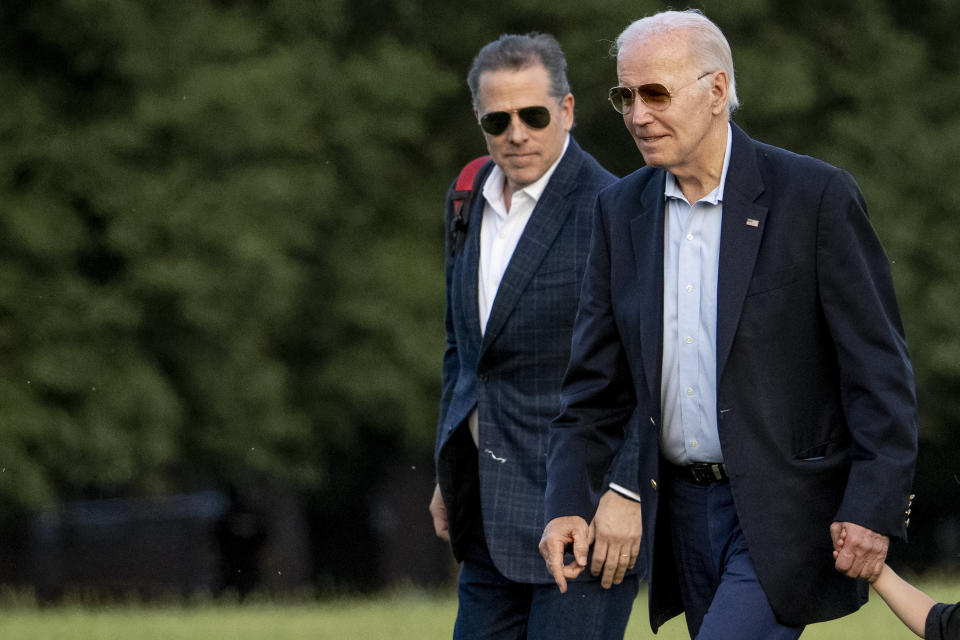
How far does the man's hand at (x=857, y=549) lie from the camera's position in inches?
128

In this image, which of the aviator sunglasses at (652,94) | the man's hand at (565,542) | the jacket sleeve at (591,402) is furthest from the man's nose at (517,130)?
the man's hand at (565,542)

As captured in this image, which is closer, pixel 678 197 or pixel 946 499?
pixel 678 197

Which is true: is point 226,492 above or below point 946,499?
above

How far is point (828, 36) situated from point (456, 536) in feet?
41.3

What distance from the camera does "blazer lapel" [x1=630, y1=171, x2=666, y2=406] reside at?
140 inches

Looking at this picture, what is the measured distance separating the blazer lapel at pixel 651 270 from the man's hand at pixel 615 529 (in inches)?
19.8

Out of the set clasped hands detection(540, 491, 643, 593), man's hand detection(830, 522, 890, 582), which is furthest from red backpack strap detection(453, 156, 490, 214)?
man's hand detection(830, 522, 890, 582)

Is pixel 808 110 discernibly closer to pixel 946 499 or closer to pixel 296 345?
pixel 296 345

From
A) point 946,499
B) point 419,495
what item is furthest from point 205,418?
point 946,499

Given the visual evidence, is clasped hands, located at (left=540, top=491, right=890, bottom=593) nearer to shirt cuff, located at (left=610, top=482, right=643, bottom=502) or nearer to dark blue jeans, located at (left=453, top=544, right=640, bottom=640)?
shirt cuff, located at (left=610, top=482, right=643, bottom=502)

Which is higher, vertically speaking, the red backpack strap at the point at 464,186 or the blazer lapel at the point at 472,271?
the red backpack strap at the point at 464,186

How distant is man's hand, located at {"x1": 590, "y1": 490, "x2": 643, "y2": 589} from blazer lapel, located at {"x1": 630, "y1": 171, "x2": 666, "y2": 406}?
19.8 inches

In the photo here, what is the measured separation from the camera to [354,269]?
50.0 ft

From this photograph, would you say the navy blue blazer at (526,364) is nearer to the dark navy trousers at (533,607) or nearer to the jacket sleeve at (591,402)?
the dark navy trousers at (533,607)
